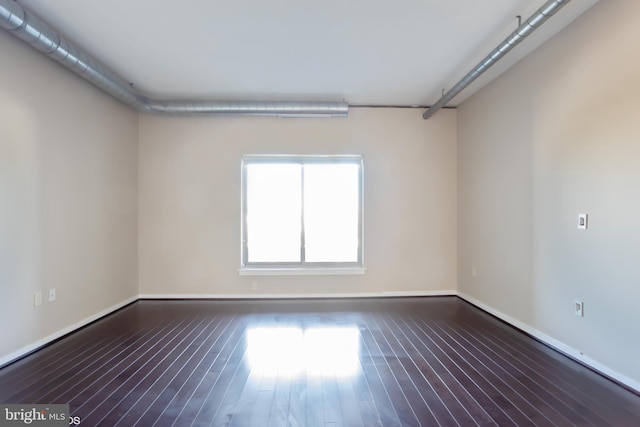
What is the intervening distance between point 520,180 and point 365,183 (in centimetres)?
189

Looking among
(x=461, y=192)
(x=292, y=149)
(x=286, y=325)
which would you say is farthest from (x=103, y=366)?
(x=461, y=192)

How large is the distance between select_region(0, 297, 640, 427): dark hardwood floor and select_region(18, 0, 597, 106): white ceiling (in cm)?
280

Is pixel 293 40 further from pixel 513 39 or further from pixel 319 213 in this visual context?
pixel 319 213

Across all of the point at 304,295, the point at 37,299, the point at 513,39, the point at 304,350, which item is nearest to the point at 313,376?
the point at 304,350

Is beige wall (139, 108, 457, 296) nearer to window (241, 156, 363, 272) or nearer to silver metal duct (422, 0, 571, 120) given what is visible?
window (241, 156, 363, 272)

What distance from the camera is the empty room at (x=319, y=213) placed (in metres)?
2.08

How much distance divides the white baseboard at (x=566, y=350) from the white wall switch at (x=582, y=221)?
1036 mm

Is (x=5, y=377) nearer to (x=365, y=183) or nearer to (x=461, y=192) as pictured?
(x=365, y=183)

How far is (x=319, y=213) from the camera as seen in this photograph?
14.4ft

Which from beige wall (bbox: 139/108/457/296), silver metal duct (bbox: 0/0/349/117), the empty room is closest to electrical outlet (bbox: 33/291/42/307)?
the empty room

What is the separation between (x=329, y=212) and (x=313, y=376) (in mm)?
2493

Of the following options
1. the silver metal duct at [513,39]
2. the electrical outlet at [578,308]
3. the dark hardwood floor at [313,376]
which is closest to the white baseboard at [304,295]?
the dark hardwood floor at [313,376]

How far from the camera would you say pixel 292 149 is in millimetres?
4266

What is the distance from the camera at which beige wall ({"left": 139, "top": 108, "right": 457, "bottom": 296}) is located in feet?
13.8
